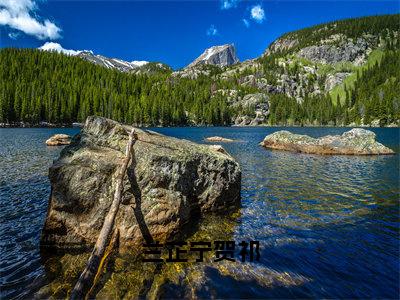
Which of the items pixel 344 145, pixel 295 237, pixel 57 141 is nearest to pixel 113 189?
pixel 295 237

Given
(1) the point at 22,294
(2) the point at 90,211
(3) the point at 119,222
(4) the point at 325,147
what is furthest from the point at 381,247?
(4) the point at 325,147

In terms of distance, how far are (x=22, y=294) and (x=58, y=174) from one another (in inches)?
172

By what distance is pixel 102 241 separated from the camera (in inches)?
359

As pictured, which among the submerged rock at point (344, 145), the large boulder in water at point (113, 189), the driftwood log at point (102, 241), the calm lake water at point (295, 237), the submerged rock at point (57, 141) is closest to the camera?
the driftwood log at point (102, 241)

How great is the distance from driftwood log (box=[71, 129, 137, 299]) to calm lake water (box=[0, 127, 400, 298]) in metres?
1.62

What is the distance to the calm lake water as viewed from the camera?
8.37 meters

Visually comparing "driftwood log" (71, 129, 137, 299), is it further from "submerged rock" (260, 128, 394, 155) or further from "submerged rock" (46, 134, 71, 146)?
"submerged rock" (46, 134, 71, 146)

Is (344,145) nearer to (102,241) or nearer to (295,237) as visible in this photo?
(295,237)

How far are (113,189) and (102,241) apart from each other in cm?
235

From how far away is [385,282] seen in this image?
862 cm

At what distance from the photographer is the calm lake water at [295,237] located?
8.37 metres

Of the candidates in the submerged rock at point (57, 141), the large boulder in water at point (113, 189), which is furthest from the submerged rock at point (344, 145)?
the submerged rock at point (57, 141)

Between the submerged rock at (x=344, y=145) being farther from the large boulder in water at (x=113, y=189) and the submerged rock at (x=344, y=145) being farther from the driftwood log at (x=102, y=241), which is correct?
the driftwood log at (x=102, y=241)

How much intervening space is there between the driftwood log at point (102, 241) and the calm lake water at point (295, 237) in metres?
1.62
